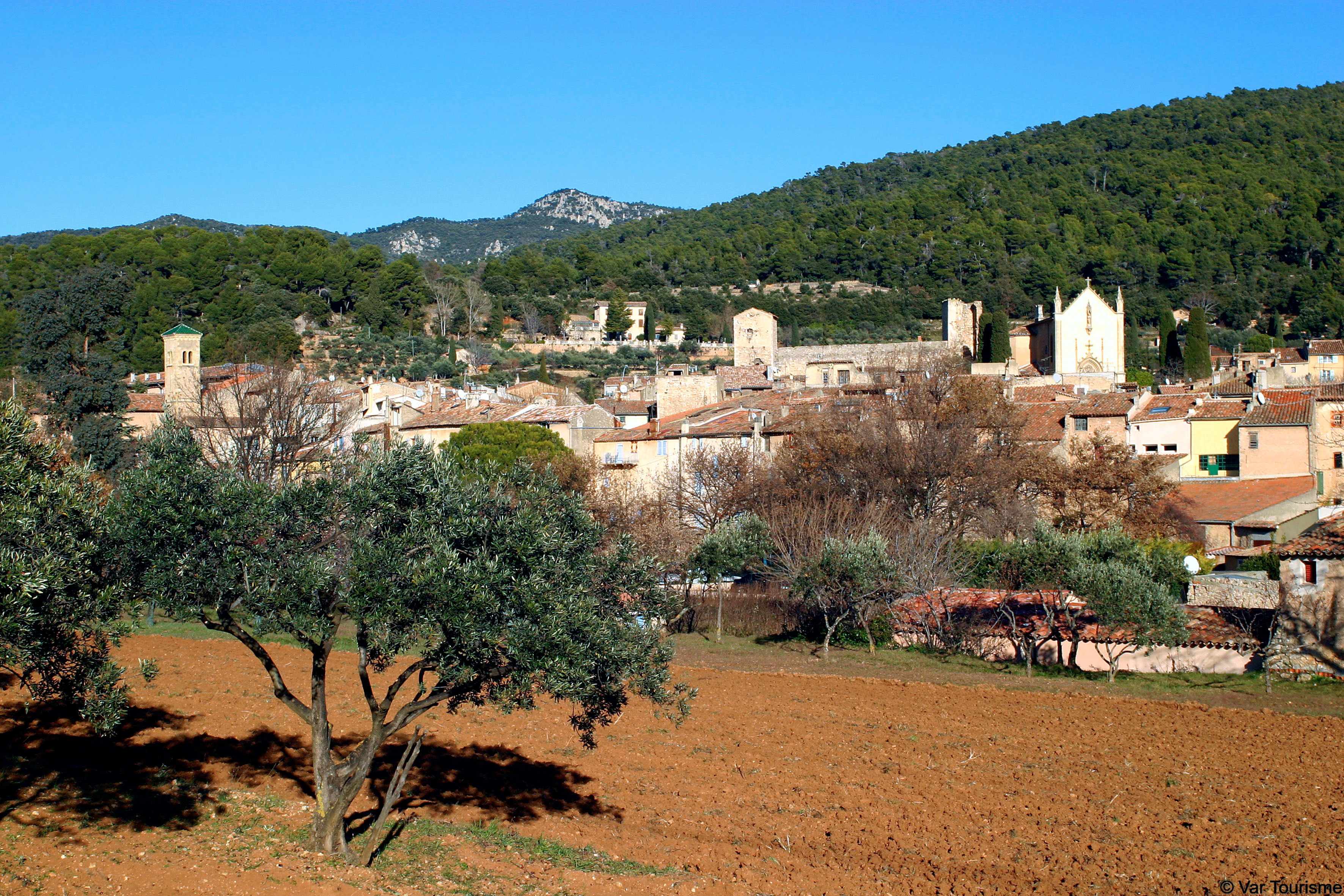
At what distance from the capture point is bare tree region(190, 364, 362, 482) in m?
31.5

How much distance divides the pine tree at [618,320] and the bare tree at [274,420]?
196 feet

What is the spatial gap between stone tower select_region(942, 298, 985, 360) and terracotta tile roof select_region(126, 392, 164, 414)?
5180cm

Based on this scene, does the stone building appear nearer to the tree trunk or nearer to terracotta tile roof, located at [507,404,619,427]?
terracotta tile roof, located at [507,404,619,427]

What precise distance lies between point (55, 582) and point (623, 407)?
44666 millimetres

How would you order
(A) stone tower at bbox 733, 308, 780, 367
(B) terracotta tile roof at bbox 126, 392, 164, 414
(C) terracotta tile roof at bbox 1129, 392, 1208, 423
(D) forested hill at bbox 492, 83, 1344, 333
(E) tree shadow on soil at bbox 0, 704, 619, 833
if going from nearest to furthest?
(E) tree shadow on soil at bbox 0, 704, 619, 833
(C) terracotta tile roof at bbox 1129, 392, 1208, 423
(B) terracotta tile roof at bbox 126, 392, 164, 414
(A) stone tower at bbox 733, 308, 780, 367
(D) forested hill at bbox 492, 83, 1344, 333

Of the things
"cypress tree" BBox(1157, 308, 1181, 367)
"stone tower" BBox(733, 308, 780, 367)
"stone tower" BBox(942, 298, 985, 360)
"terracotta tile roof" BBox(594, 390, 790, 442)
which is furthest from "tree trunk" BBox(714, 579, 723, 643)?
"stone tower" BBox(942, 298, 985, 360)

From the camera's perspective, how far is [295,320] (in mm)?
92812

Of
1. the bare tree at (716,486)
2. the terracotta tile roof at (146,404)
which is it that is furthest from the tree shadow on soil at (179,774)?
the terracotta tile roof at (146,404)

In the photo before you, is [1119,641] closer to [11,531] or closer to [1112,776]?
[1112,776]

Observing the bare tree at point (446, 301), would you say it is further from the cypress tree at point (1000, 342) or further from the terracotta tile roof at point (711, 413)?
the terracotta tile roof at point (711, 413)

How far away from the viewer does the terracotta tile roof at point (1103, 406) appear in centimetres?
4128

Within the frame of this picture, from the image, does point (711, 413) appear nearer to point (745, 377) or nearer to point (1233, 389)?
point (745, 377)

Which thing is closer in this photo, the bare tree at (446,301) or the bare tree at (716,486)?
the bare tree at (716,486)

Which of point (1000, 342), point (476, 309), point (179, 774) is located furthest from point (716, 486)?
point (476, 309)
